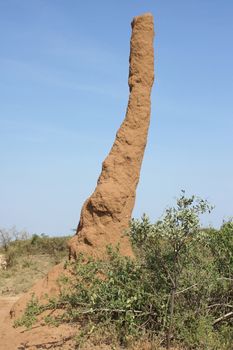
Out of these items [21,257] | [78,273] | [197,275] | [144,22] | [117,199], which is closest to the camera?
[197,275]

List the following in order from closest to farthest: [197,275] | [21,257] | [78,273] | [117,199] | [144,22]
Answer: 1. [197,275]
2. [78,273]
3. [117,199]
4. [144,22]
5. [21,257]

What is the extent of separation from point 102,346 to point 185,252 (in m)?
1.86

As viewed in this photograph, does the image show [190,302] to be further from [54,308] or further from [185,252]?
[54,308]

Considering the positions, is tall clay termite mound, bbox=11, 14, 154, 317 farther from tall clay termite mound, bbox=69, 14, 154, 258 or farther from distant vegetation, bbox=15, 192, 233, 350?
distant vegetation, bbox=15, 192, 233, 350

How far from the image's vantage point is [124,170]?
9.80 metres

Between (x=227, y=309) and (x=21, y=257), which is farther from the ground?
(x=21, y=257)

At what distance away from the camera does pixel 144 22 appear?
10.4 m

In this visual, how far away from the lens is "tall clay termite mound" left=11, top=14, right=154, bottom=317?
9445mm

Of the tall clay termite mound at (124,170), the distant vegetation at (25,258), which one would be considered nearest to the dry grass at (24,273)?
the distant vegetation at (25,258)

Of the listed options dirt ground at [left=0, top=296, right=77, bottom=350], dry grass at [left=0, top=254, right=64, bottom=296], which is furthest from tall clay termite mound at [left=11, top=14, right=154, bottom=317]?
dry grass at [left=0, top=254, right=64, bottom=296]

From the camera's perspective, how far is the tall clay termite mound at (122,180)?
945 cm

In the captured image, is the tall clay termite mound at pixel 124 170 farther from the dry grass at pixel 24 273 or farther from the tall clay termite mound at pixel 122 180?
the dry grass at pixel 24 273

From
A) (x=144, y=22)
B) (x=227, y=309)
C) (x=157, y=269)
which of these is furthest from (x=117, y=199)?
(x=144, y=22)

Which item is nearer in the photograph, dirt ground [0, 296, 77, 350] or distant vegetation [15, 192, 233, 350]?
distant vegetation [15, 192, 233, 350]
